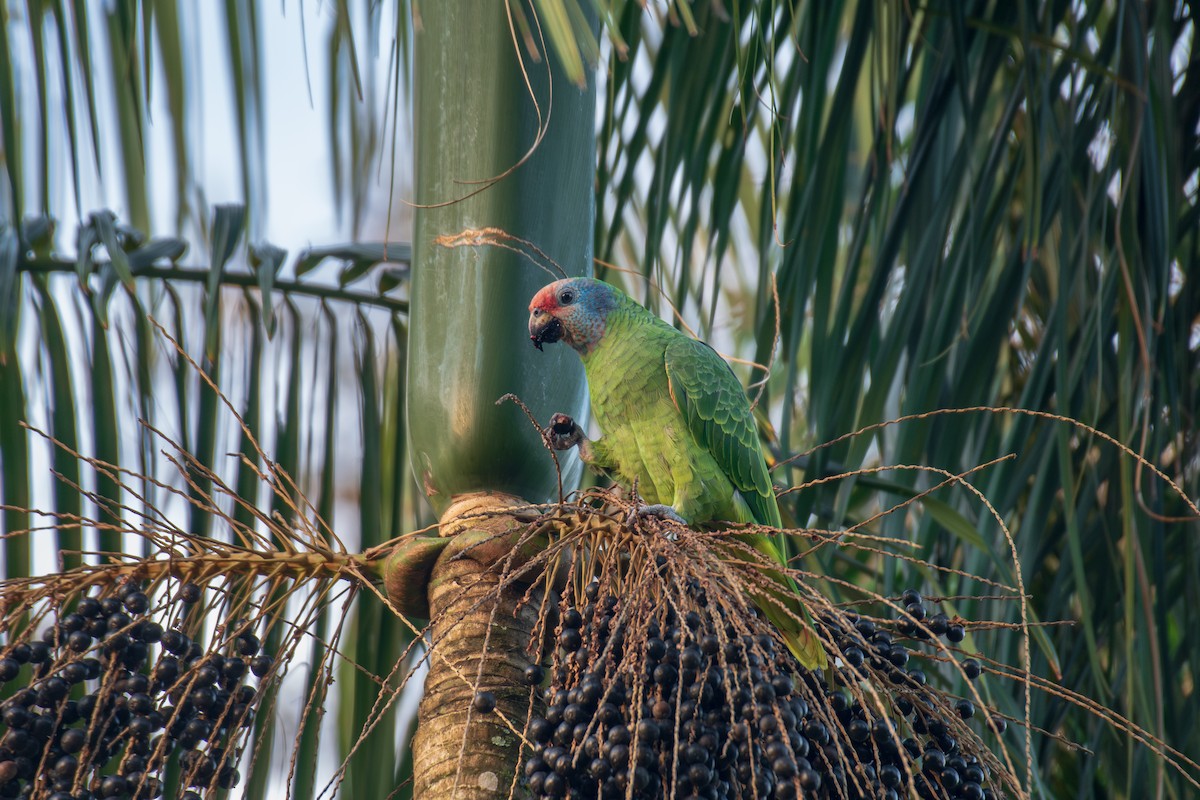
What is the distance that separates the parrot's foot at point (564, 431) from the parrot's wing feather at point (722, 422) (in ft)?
1.32

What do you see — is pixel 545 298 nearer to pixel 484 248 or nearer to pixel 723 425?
pixel 484 248

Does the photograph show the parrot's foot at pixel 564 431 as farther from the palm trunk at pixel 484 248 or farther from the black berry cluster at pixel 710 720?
the black berry cluster at pixel 710 720

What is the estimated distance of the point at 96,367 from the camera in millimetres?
2496

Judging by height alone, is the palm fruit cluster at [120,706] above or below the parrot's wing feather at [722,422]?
below

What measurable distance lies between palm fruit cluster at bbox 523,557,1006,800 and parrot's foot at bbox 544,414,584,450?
56cm

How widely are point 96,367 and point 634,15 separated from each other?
1294 mm

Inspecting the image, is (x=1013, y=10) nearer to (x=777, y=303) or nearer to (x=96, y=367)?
(x=777, y=303)

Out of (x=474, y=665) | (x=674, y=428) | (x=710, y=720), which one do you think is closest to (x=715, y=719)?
(x=710, y=720)

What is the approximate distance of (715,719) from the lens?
1449 millimetres

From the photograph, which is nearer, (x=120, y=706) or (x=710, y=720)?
(x=710, y=720)

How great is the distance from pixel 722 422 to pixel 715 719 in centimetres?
121

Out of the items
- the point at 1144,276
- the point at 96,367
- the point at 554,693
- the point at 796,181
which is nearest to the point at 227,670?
the point at 554,693

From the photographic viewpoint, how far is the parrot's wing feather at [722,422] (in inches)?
102

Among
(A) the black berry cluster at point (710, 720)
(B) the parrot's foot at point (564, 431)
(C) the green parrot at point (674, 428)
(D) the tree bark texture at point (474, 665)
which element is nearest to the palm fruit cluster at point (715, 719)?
(A) the black berry cluster at point (710, 720)
